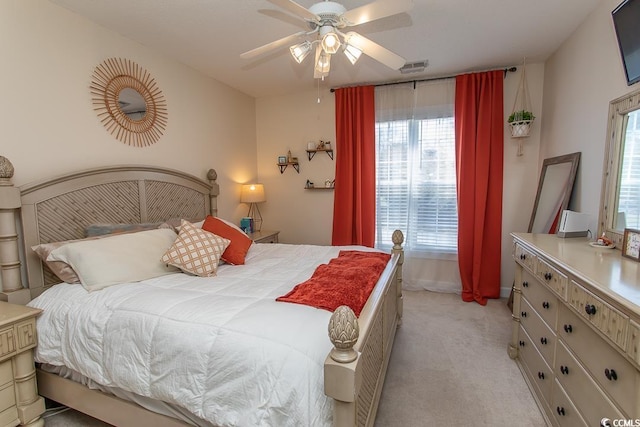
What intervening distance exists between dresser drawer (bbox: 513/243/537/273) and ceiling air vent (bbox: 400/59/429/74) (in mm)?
2053

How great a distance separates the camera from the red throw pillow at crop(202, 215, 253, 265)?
2439 millimetres

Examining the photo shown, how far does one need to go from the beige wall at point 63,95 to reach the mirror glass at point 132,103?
10.1 inches

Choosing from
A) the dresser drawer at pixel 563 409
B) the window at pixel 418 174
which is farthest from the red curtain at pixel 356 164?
the dresser drawer at pixel 563 409

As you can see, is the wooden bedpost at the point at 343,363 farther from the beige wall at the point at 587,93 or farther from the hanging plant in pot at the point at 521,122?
the hanging plant in pot at the point at 521,122

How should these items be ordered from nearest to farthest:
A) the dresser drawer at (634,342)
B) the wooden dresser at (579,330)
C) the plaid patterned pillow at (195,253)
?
the dresser drawer at (634,342) < the wooden dresser at (579,330) < the plaid patterned pillow at (195,253)

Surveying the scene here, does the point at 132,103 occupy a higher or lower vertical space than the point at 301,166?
higher

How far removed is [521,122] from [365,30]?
1921mm

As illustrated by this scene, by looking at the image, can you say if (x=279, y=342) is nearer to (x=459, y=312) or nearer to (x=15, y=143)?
(x=15, y=143)

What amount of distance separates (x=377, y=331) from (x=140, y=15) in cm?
278

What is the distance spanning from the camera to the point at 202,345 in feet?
4.34

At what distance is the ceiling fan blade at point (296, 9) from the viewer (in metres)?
1.53

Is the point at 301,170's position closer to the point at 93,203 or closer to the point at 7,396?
the point at 93,203

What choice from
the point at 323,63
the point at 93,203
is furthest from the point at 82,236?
the point at 323,63

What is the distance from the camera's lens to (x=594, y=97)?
2.24 m
